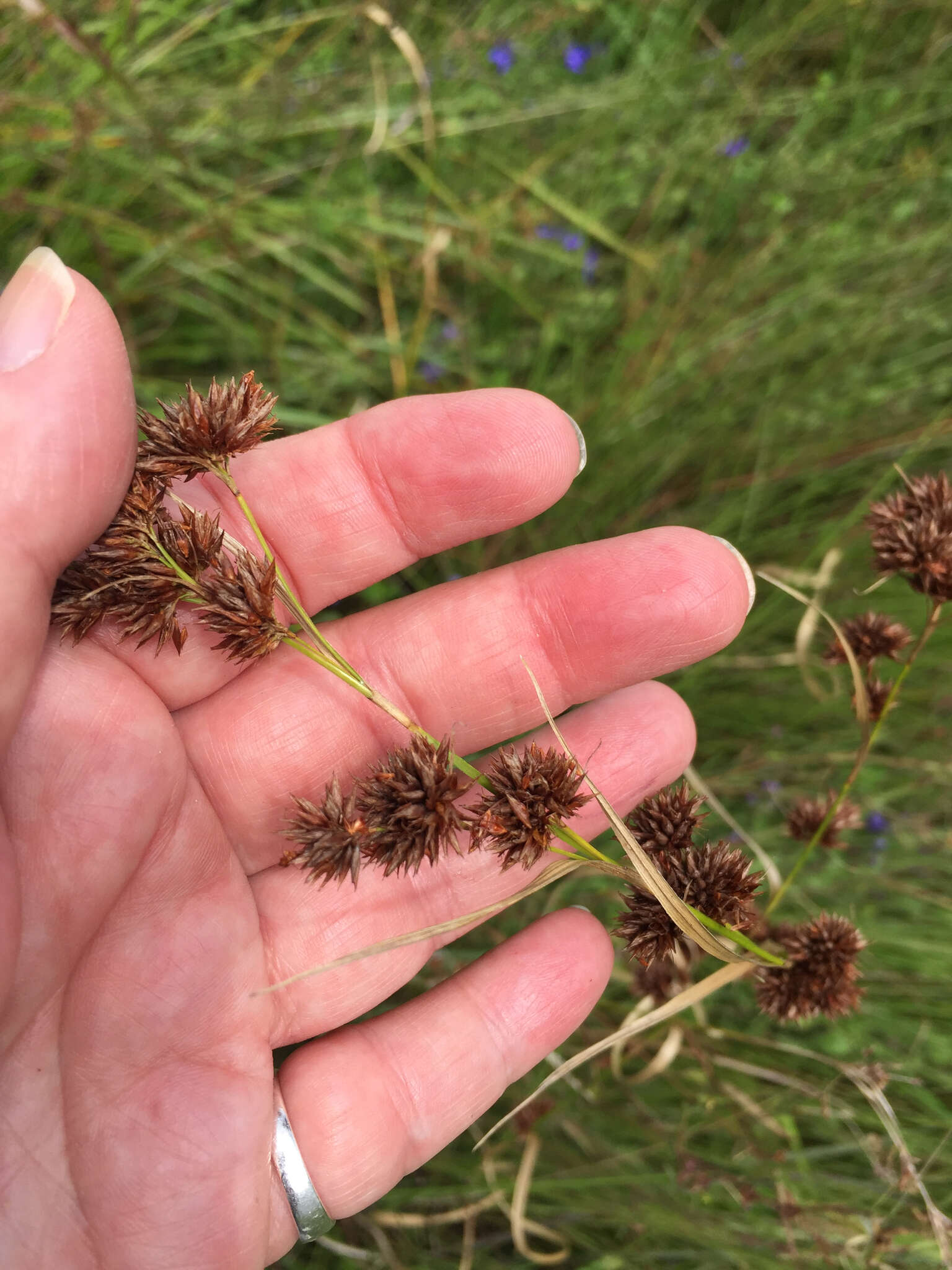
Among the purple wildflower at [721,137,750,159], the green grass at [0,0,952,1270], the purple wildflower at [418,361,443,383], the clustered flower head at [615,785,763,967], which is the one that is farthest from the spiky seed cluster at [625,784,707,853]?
the purple wildflower at [721,137,750,159]

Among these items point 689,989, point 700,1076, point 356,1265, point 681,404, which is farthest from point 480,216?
point 356,1265

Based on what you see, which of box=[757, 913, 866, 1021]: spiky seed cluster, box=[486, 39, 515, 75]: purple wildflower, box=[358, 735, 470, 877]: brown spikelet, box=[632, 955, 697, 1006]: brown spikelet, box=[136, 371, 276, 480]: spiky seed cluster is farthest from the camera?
box=[486, 39, 515, 75]: purple wildflower

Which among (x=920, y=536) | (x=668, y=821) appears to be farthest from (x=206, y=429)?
(x=920, y=536)

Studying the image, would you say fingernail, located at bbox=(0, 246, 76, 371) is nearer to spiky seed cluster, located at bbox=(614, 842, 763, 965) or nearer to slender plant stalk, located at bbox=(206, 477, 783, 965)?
slender plant stalk, located at bbox=(206, 477, 783, 965)

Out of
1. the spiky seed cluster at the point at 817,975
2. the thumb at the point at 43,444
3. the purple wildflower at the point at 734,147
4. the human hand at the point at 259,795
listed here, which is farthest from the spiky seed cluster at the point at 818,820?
the purple wildflower at the point at 734,147

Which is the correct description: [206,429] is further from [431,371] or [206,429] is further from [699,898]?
[431,371]
